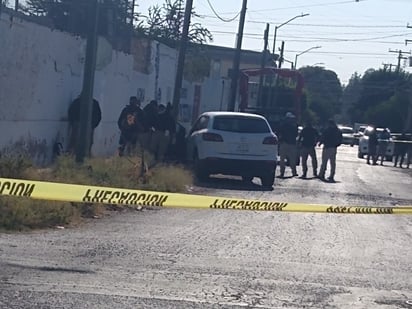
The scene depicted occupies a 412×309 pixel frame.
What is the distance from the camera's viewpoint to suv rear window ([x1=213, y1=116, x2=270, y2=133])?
76.0 feet

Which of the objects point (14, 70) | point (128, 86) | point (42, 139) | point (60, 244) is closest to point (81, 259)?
point (60, 244)

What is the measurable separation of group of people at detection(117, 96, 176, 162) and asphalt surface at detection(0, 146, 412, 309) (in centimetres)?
756

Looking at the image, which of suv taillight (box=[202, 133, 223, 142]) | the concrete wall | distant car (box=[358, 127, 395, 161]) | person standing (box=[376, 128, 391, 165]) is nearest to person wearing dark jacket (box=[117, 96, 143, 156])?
the concrete wall

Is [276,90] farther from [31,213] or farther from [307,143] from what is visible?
[31,213]

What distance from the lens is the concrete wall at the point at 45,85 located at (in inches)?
758

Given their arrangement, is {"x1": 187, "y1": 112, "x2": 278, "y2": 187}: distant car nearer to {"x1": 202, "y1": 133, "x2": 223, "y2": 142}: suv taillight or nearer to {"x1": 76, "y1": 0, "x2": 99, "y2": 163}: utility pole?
{"x1": 202, "y1": 133, "x2": 223, "y2": 142}: suv taillight

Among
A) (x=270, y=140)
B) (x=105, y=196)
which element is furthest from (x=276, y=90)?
(x=105, y=196)

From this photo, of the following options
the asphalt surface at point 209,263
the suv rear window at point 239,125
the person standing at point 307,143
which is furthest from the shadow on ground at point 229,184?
the asphalt surface at point 209,263

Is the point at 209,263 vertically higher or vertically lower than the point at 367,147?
higher

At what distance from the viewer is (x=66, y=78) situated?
23.5 metres

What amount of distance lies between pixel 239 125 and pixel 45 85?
4.48 metres

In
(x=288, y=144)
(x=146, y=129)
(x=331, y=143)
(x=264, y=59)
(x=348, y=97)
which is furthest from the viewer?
(x=348, y=97)

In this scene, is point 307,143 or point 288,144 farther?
point 307,143

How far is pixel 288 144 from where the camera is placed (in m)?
28.2
